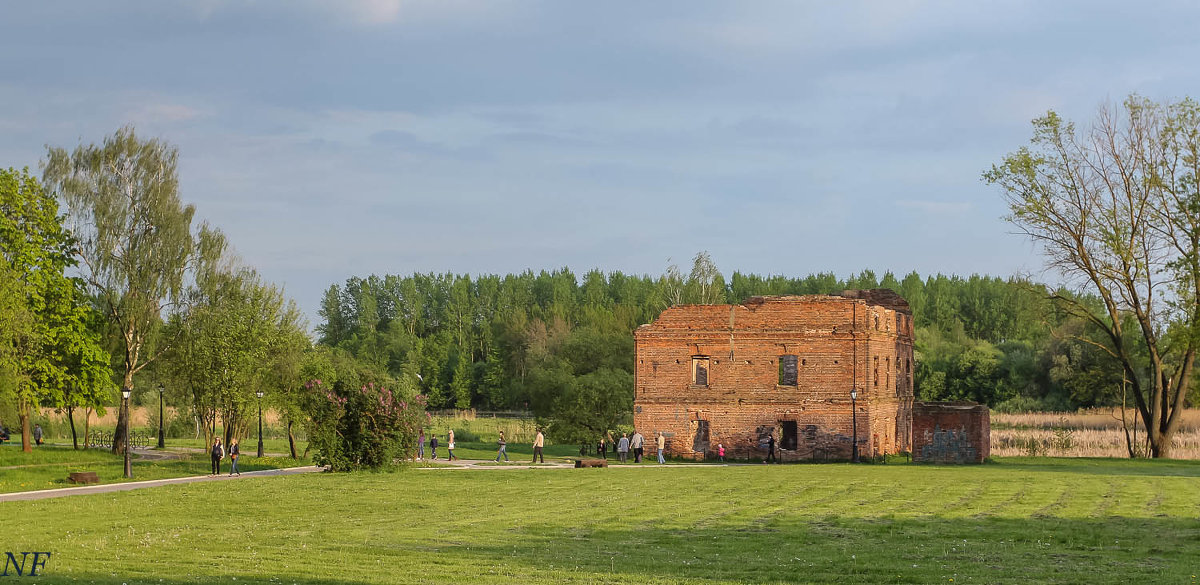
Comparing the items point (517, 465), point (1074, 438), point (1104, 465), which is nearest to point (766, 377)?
point (517, 465)

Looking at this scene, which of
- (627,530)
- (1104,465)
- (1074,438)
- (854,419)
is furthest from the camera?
(1074,438)

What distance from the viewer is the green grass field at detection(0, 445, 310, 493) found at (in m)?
38.3

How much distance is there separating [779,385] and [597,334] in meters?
39.2

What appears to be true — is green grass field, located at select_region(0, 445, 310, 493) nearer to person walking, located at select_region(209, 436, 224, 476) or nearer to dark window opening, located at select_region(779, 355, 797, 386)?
person walking, located at select_region(209, 436, 224, 476)

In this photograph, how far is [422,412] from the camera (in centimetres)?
4319

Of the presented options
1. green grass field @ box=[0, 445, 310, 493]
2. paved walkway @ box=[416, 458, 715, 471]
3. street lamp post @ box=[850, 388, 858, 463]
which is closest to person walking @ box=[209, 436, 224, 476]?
green grass field @ box=[0, 445, 310, 493]

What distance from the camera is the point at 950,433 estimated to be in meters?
53.1

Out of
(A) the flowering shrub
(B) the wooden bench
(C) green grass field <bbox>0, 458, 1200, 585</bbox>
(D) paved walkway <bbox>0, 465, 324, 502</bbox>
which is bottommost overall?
(D) paved walkway <bbox>0, 465, 324, 502</bbox>

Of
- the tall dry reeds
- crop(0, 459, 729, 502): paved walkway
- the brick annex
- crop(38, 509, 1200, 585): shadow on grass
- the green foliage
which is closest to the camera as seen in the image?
crop(38, 509, 1200, 585): shadow on grass

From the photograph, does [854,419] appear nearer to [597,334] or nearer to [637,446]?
[637,446]

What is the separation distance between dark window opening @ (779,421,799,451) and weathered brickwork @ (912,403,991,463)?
561 centimetres

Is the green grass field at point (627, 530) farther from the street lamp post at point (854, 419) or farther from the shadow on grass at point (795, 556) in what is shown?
the street lamp post at point (854, 419)

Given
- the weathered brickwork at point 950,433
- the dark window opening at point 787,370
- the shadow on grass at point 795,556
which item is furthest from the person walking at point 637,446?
the shadow on grass at point 795,556

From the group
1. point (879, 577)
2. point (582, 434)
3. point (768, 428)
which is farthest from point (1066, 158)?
point (879, 577)
